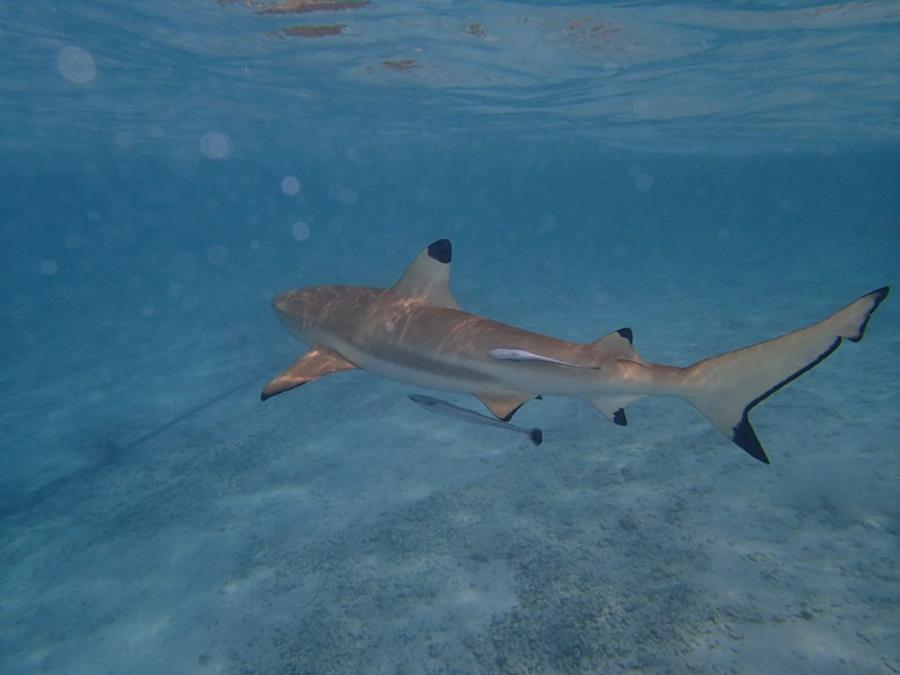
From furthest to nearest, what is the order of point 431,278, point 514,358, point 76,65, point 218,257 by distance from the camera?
point 218,257
point 76,65
point 431,278
point 514,358

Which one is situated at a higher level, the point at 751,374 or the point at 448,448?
the point at 751,374

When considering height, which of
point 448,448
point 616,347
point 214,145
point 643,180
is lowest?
point 643,180

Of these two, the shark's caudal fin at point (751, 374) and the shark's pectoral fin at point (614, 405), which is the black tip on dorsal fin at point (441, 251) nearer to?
the shark's pectoral fin at point (614, 405)

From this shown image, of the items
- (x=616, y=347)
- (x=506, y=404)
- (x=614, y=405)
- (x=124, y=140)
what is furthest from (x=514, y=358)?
(x=124, y=140)

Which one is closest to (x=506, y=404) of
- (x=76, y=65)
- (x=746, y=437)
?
(x=746, y=437)

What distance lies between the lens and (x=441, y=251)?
5.51 metres

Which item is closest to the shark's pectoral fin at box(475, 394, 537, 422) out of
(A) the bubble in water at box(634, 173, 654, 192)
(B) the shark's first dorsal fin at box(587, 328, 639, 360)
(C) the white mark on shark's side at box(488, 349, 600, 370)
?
(C) the white mark on shark's side at box(488, 349, 600, 370)

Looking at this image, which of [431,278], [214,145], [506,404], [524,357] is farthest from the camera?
[214,145]

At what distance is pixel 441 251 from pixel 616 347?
2.14 m

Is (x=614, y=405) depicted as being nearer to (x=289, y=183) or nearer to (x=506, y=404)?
(x=506, y=404)

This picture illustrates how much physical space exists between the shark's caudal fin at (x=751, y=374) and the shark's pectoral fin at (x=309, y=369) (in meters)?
3.45

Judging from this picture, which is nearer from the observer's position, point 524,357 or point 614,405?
point 524,357

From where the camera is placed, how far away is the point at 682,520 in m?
6.96

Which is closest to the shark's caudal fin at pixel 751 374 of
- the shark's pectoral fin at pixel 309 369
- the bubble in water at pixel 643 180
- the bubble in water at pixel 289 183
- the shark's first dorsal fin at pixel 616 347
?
the shark's first dorsal fin at pixel 616 347
